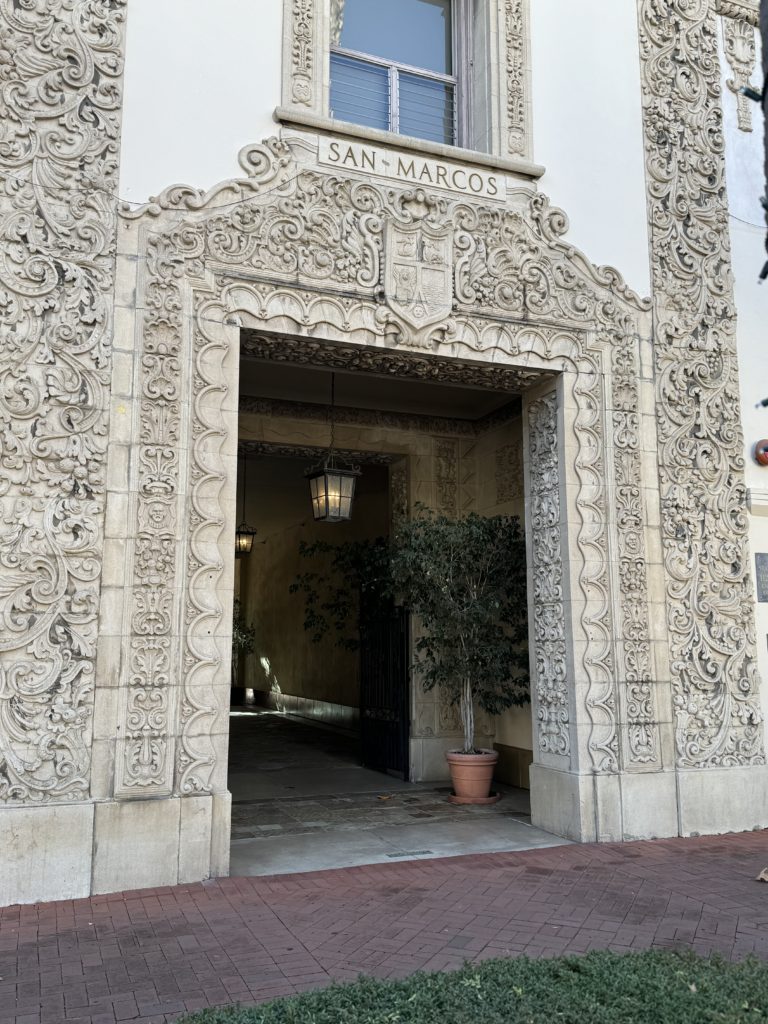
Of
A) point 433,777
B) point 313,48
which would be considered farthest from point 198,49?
point 433,777

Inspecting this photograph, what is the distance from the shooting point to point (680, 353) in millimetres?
8430

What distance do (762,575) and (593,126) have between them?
463 centimetres

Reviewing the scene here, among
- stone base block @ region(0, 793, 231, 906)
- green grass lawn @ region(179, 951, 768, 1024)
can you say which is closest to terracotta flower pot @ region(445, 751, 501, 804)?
stone base block @ region(0, 793, 231, 906)

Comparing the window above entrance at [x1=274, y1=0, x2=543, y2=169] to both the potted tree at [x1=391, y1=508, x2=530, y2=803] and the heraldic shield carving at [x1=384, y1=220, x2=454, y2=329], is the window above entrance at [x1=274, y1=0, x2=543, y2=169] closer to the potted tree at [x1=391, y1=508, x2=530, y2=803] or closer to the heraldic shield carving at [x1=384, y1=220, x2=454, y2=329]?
the heraldic shield carving at [x1=384, y1=220, x2=454, y2=329]

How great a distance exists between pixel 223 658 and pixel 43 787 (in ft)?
4.81

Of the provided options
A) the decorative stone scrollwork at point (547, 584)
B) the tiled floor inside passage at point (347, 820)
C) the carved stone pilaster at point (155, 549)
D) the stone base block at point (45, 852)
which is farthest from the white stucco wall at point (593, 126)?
the stone base block at point (45, 852)

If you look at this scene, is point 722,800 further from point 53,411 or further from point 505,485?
point 53,411

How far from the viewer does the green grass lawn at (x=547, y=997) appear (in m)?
3.62

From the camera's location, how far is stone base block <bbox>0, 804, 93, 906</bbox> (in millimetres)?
5668

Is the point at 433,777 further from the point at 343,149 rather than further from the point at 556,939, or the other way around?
the point at 343,149

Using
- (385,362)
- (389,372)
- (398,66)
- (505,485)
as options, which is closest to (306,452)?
(505,485)

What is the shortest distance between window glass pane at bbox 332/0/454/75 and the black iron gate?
19.6ft

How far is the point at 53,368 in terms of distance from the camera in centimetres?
628

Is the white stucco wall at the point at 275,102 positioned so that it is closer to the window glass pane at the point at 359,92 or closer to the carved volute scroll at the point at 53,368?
the carved volute scroll at the point at 53,368
